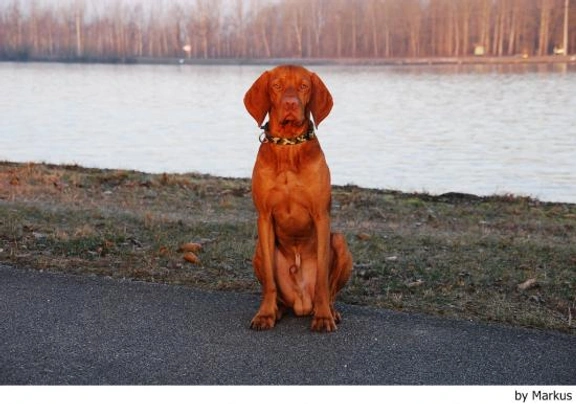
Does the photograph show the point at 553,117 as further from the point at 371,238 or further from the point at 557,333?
the point at 557,333

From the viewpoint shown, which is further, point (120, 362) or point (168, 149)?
point (168, 149)

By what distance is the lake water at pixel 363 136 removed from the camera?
18.5 m

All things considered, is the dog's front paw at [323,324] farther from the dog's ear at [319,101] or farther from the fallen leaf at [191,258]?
the fallen leaf at [191,258]

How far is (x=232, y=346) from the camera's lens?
5.02m

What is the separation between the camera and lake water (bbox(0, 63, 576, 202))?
60.8 ft

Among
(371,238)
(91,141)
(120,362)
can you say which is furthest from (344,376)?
(91,141)

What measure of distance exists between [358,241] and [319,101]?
11.2ft

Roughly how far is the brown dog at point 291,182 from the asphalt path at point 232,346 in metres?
0.26

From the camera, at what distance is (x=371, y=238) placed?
8695 mm

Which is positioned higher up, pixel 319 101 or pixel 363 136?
pixel 319 101

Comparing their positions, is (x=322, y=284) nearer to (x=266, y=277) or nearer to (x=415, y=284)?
(x=266, y=277)

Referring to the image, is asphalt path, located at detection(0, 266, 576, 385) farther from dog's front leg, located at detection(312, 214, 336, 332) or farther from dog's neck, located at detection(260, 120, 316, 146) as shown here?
dog's neck, located at detection(260, 120, 316, 146)

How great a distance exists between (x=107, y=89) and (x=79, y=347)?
49.8 m

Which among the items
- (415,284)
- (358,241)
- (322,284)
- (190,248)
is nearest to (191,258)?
(190,248)
